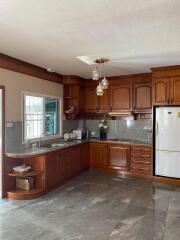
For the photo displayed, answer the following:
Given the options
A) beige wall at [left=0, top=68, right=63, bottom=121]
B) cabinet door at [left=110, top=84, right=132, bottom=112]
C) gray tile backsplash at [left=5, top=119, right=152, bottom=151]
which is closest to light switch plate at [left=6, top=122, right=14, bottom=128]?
beige wall at [left=0, top=68, right=63, bottom=121]

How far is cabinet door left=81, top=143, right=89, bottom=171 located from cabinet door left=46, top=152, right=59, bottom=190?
1212 mm

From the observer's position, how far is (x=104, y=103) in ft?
18.7

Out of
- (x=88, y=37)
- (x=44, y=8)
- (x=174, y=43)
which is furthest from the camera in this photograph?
(x=174, y=43)

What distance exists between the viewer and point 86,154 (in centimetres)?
556

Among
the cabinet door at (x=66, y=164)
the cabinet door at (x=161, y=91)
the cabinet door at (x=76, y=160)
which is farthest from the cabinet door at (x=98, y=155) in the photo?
the cabinet door at (x=161, y=91)

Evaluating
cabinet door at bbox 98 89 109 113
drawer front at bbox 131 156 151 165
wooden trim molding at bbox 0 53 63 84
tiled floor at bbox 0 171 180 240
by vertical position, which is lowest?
tiled floor at bbox 0 171 180 240

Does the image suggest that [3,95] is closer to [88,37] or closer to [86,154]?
[88,37]

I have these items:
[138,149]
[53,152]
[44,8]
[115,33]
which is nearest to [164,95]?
[138,149]

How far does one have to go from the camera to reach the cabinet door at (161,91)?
175 inches

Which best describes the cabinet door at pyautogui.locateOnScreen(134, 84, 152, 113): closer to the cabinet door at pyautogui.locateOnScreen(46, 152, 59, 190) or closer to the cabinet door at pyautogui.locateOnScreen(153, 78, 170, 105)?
the cabinet door at pyautogui.locateOnScreen(153, 78, 170, 105)

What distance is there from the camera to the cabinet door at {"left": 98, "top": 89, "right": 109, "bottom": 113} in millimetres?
5654

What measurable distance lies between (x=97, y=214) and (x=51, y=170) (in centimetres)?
138

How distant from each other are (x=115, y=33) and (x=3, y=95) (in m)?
2.28

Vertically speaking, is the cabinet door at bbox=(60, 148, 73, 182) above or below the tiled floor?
above
